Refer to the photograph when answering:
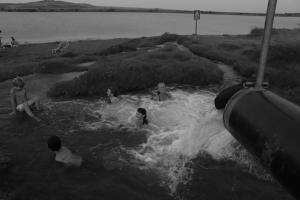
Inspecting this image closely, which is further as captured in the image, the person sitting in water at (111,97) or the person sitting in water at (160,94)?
the person sitting in water at (160,94)

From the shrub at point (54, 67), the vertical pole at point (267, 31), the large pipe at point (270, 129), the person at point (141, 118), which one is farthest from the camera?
the shrub at point (54, 67)

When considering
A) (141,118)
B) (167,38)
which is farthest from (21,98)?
(167,38)

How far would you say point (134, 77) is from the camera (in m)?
14.2

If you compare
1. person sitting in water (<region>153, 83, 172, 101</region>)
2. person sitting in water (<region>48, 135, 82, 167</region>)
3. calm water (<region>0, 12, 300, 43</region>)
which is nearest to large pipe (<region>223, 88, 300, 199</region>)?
person sitting in water (<region>48, 135, 82, 167</region>)

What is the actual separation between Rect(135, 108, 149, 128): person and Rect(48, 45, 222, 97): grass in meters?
3.90

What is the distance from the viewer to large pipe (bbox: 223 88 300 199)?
354cm

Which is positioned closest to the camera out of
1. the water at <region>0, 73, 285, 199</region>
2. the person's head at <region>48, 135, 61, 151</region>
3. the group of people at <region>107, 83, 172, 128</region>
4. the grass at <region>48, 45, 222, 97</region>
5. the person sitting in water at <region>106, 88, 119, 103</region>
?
the water at <region>0, 73, 285, 199</region>

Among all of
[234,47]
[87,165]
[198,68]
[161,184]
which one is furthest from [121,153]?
[234,47]

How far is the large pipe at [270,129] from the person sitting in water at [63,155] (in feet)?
14.3

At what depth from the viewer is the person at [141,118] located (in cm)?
976

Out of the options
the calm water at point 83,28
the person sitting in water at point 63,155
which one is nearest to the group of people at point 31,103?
the person sitting in water at point 63,155

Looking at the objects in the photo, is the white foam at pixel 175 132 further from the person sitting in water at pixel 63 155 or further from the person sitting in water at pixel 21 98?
the person sitting in water at pixel 21 98

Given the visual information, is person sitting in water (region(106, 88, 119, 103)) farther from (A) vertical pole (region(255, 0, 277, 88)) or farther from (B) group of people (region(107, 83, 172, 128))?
(A) vertical pole (region(255, 0, 277, 88))

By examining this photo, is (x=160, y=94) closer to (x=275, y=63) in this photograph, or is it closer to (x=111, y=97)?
(x=111, y=97)
